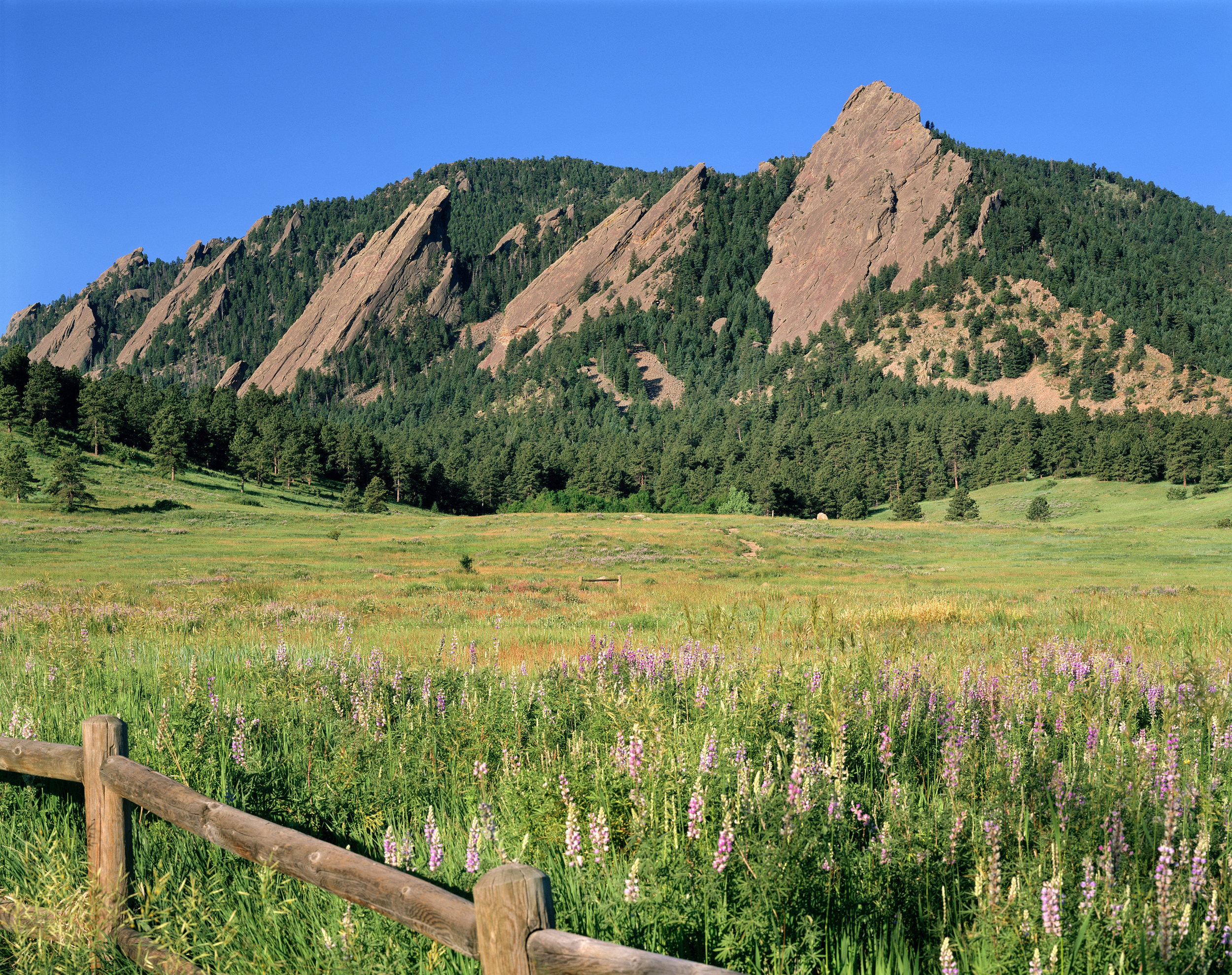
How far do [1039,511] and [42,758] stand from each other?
91726 mm

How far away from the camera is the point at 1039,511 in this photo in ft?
268

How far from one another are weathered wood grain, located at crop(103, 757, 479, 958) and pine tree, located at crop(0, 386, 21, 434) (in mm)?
93541

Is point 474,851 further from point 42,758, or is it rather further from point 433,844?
point 42,758

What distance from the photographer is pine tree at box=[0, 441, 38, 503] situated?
6216 centimetres

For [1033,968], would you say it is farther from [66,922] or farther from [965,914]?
[66,922]

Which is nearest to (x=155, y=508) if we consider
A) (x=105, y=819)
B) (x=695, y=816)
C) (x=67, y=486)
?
(x=67, y=486)

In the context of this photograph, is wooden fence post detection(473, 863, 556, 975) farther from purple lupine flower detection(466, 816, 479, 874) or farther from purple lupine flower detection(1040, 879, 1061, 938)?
purple lupine flower detection(1040, 879, 1061, 938)

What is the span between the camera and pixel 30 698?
803 centimetres

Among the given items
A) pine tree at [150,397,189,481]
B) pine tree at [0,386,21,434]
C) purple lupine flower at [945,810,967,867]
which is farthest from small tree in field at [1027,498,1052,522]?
pine tree at [0,386,21,434]

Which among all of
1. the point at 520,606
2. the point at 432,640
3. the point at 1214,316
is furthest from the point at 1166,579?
the point at 1214,316

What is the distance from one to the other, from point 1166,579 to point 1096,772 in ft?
103

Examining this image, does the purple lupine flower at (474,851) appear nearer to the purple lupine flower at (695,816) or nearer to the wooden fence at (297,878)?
the wooden fence at (297,878)

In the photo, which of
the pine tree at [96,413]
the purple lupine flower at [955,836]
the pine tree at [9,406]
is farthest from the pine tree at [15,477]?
the purple lupine flower at [955,836]

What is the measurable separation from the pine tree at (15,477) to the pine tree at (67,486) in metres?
2.40
